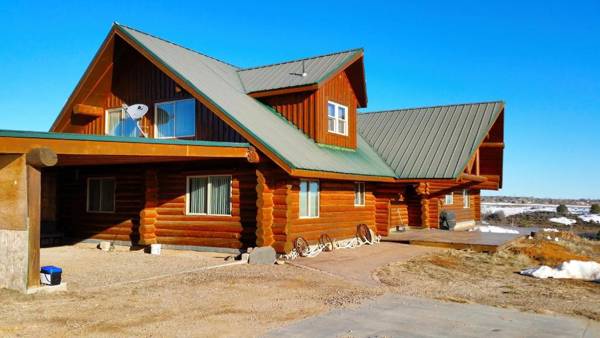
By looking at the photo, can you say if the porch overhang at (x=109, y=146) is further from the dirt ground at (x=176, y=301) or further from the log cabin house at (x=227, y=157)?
the dirt ground at (x=176, y=301)

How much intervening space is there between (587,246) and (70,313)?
22299 mm

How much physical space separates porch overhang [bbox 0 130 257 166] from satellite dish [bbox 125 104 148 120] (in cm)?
495

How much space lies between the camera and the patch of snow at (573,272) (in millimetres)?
12938

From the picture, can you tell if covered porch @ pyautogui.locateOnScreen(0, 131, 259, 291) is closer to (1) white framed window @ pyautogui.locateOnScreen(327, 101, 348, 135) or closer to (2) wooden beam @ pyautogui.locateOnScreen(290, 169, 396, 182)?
(2) wooden beam @ pyautogui.locateOnScreen(290, 169, 396, 182)

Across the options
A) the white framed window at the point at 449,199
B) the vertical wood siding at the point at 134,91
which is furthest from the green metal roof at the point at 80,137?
the white framed window at the point at 449,199

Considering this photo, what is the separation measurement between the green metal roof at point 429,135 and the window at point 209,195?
8635mm

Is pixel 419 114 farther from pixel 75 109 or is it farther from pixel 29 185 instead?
pixel 29 185

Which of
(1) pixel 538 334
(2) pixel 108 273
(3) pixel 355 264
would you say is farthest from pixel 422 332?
(2) pixel 108 273

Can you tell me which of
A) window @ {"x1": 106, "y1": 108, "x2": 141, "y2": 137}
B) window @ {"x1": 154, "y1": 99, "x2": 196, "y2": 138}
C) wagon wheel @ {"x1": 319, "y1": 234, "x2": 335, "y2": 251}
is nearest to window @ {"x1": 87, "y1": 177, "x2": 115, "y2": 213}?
window @ {"x1": 106, "y1": 108, "x2": 141, "y2": 137}

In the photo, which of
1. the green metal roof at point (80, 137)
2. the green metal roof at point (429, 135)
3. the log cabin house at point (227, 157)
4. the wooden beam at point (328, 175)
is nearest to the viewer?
the green metal roof at point (80, 137)

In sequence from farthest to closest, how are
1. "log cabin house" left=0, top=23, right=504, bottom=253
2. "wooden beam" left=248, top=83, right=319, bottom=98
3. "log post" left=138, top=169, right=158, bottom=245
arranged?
"wooden beam" left=248, top=83, right=319, bottom=98 < "log post" left=138, top=169, right=158, bottom=245 < "log cabin house" left=0, top=23, right=504, bottom=253

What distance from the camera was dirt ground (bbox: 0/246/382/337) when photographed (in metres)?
7.39

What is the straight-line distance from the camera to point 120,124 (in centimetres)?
1916

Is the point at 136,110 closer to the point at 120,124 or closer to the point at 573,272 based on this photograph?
the point at 120,124
